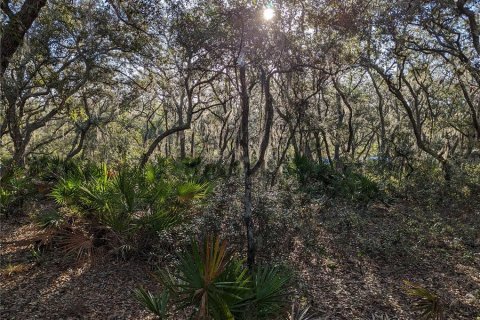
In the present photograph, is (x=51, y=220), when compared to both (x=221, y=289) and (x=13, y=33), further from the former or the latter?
(x=221, y=289)

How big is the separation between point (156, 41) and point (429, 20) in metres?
8.16

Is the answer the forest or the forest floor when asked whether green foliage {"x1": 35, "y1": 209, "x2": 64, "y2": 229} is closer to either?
the forest

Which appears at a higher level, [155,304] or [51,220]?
[51,220]

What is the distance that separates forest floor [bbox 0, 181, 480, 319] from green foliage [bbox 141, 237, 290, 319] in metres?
0.78

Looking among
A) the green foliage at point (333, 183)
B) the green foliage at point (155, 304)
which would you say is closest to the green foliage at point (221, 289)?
the green foliage at point (155, 304)

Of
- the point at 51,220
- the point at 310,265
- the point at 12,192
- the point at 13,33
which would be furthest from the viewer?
the point at 12,192

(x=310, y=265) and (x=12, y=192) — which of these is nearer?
(x=310, y=265)

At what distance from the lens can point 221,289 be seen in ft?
10.5

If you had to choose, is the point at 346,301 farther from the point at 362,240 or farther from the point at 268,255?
the point at 362,240

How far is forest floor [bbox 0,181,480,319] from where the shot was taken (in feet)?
16.6

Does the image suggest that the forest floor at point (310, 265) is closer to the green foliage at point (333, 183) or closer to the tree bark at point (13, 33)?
the green foliage at point (333, 183)

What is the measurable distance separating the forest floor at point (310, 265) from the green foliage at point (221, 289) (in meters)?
0.78

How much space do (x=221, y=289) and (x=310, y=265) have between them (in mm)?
3817

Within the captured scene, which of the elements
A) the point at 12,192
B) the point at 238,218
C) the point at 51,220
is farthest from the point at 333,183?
the point at 12,192
